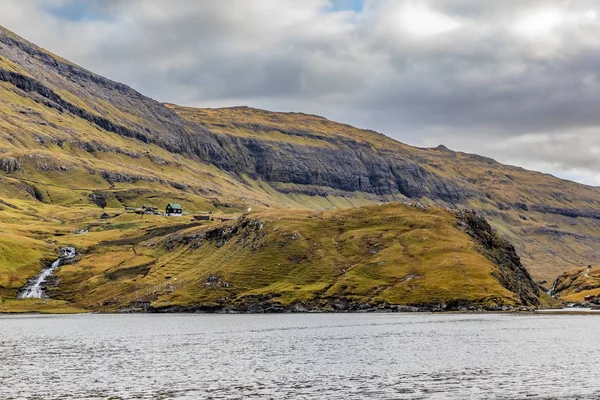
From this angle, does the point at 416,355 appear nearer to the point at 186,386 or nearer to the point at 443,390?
the point at 443,390

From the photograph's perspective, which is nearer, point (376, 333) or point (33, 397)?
point (33, 397)

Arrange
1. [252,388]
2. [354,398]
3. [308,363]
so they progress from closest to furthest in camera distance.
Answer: [354,398], [252,388], [308,363]

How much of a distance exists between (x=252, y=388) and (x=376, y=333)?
267 ft

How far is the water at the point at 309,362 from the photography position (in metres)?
81.5

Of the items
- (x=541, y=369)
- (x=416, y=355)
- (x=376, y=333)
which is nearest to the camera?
(x=541, y=369)

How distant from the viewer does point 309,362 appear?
111 meters

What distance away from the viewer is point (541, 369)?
9662 centimetres

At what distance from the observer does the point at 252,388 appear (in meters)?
84.7

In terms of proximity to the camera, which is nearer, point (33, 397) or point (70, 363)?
point (33, 397)

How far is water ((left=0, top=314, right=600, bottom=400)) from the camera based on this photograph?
81.5 metres

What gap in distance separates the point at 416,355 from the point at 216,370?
34.9 meters

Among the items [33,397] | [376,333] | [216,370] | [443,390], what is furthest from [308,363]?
[376,333]

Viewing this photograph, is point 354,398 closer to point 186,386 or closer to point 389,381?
point 389,381

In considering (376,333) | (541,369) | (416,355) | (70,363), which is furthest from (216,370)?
(376,333)
